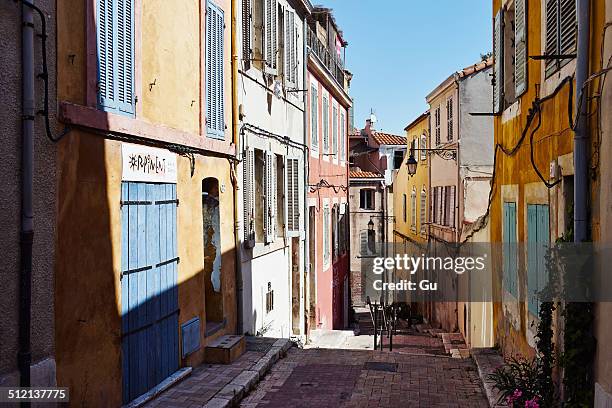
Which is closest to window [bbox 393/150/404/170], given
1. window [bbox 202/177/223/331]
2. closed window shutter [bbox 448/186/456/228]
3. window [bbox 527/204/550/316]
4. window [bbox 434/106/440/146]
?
window [bbox 434/106/440/146]

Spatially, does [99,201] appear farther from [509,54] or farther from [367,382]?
[509,54]

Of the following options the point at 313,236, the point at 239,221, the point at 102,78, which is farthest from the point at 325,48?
the point at 102,78

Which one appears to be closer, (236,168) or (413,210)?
(236,168)

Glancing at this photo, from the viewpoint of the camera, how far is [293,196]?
51.4ft

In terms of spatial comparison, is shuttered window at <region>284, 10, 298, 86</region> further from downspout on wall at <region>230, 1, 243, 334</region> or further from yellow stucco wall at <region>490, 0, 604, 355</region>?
yellow stucco wall at <region>490, 0, 604, 355</region>

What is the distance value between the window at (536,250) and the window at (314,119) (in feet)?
34.4

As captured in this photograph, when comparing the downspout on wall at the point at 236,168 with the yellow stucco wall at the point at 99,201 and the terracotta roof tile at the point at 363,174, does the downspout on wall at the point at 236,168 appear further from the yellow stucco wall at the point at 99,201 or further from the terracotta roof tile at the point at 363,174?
the terracotta roof tile at the point at 363,174

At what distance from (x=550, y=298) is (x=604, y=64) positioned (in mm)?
2499

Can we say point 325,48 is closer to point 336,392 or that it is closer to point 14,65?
point 336,392

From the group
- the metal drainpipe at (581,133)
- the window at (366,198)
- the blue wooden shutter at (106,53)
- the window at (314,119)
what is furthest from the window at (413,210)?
the blue wooden shutter at (106,53)

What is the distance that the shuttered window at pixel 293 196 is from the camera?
15.5m

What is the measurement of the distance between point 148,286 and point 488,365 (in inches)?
216

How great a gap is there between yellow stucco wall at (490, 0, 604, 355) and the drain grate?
5.90 ft

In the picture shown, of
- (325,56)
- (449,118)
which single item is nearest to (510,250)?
(449,118)
